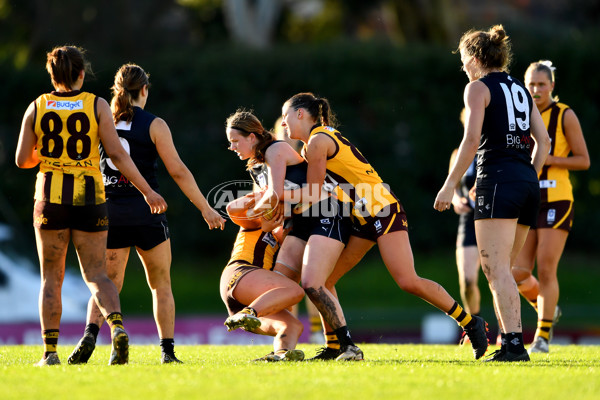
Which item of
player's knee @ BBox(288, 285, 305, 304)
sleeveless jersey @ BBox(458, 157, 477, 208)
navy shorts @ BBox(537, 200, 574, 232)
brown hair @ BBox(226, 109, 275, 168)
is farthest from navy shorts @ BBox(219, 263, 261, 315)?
sleeveless jersey @ BBox(458, 157, 477, 208)

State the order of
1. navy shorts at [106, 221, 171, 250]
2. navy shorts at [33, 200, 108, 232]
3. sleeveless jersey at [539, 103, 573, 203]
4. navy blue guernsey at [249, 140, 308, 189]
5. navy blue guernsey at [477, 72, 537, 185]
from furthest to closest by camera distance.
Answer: sleeveless jersey at [539, 103, 573, 203]
navy blue guernsey at [249, 140, 308, 189]
navy shorts at [106, 221, 171, 250]
navy blue guernsey at [477, 72, 537, 185]
navy shorts at [33, 200, 108, 232]

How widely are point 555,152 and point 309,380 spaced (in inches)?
157

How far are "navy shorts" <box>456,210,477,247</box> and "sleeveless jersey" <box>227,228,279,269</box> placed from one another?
9.14 feet

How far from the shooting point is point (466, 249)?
912 cm

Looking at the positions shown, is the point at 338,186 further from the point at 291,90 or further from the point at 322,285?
the point at 291,90

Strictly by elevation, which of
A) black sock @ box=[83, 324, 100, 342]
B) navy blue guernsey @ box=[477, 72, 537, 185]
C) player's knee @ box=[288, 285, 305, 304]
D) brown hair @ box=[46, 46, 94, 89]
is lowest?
black sock @ box=[83, 324, 100, 342]

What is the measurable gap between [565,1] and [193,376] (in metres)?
31.8

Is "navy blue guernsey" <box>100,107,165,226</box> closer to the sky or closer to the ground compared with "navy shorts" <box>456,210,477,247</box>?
closer to the sky

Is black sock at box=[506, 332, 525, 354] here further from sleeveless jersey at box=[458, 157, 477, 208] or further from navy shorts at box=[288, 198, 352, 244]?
sleeveless jersey at box=[458, 157, 477, 208]

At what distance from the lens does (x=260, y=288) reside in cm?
653

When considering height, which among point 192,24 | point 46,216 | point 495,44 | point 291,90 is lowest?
point 46,216

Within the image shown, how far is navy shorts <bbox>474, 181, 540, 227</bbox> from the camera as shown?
615 cm

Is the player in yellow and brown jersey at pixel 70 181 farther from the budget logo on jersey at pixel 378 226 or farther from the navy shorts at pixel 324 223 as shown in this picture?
the budget logo on jersey at pixel 378 226

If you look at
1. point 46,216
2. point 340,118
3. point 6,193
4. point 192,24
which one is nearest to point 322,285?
point 46,216
